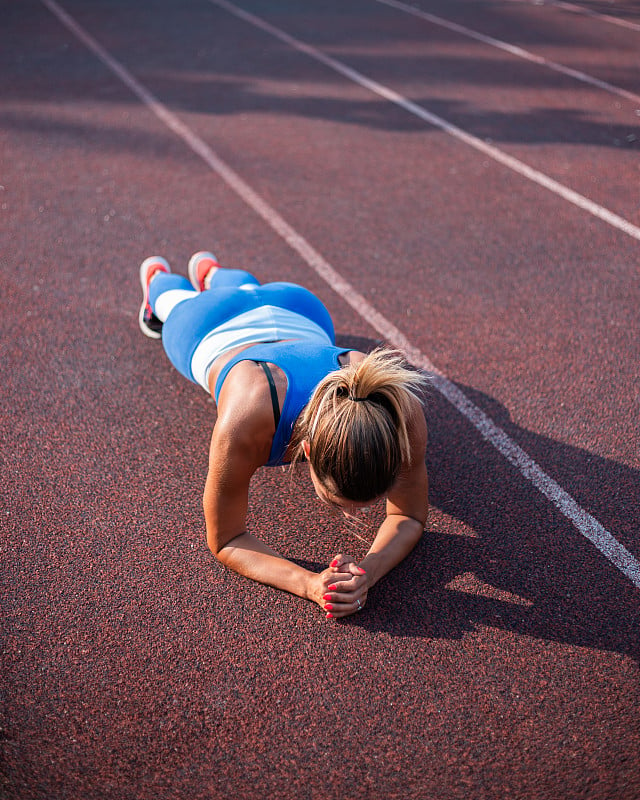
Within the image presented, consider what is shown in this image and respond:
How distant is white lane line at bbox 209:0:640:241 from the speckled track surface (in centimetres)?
11

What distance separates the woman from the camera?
2.40 metres

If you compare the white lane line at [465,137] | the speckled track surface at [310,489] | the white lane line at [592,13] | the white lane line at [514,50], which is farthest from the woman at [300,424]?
the white lane line at [592,13]

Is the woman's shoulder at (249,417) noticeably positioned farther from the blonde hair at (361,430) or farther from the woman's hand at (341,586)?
the woman's hand at (341,586)

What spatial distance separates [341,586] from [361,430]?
787mm

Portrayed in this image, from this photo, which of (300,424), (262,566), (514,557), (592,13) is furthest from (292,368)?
(592,13)

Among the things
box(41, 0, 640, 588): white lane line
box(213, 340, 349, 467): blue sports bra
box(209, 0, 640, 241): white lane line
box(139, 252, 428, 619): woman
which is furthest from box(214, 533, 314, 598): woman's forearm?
box(209, 0, 640, 241): white lane line

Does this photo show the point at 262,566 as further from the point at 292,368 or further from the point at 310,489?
the point at 292,368

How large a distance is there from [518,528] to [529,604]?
44 cm

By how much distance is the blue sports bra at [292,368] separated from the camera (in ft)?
8.70

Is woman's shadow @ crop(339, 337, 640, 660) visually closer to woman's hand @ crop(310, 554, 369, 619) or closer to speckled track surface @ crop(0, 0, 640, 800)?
speckled track surface @ crop(0, 0, 640, 800)

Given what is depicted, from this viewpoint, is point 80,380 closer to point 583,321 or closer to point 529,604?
point 529,604

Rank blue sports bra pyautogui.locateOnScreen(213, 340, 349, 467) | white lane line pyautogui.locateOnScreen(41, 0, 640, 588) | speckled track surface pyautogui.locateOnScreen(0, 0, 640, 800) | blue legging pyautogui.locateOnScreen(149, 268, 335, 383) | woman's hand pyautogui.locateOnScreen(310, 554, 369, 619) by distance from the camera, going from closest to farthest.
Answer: speckled track surface pyautogui.locateOnScreen(0, 0, 640, 800)
blue sports bra pyautogui.locateOnScreen(213, 340, 349, 467)
woman's hand pyautogui.locateOnScreen(310, 554, 369, 619)
white lane line pyautogui.locateOnScreen(41, 0, 640, 588)
blue legging pyautogui.locateOnScreen(149, 268, 335, 383)

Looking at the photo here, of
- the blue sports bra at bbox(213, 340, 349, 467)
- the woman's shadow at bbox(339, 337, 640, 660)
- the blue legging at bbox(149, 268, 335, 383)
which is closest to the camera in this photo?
the blue sports bra at bbox(213, 340, 349, 467)

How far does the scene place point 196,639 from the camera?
9.37 ft
